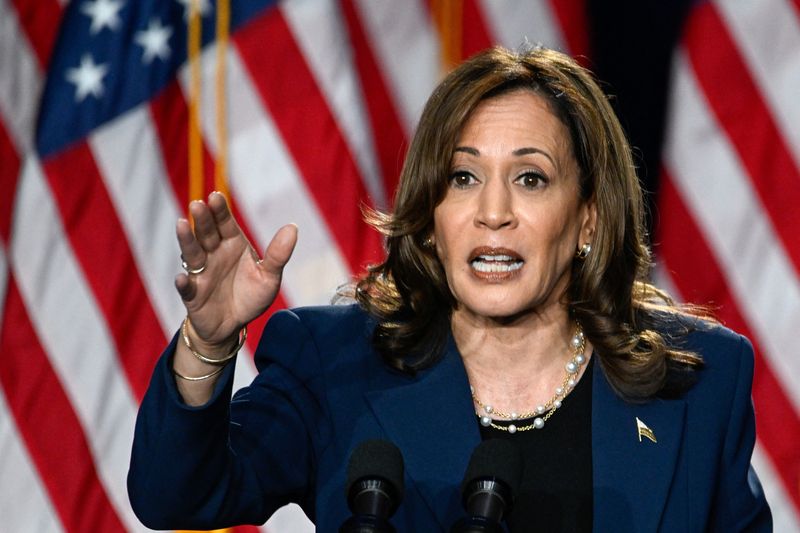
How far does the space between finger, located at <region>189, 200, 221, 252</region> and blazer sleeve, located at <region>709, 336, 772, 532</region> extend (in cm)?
88

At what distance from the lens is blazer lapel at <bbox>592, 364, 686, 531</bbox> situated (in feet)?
5.48

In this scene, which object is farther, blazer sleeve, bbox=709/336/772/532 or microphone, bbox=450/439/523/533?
blazer sleeve, bbox=709/336/772/532

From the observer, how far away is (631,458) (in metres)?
1.72

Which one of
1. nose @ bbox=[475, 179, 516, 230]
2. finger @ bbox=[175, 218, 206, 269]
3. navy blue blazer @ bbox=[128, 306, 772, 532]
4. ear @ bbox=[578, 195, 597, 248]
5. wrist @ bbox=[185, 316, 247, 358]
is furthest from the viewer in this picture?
ear @ bbox=[578, 195, 597, 248]

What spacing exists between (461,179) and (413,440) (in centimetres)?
41

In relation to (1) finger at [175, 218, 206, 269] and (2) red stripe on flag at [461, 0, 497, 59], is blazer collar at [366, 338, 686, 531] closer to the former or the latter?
(1) finger at [175, 218, 206, 269]

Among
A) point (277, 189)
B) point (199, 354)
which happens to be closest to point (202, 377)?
point (199, 354)

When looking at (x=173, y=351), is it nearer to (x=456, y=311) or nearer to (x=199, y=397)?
(x=199, y=397)

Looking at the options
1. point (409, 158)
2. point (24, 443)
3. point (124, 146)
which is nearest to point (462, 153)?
point (409, 158)

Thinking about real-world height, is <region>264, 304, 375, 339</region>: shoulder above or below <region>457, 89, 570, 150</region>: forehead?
below

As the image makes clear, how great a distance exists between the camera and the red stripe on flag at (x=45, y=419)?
324cm

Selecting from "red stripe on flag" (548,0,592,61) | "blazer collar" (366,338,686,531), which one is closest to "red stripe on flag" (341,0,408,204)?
"red stripe on flag" (548,0,592,61)

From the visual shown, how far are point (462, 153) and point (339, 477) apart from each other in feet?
1.73

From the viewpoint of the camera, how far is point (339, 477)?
1683 millimetres
